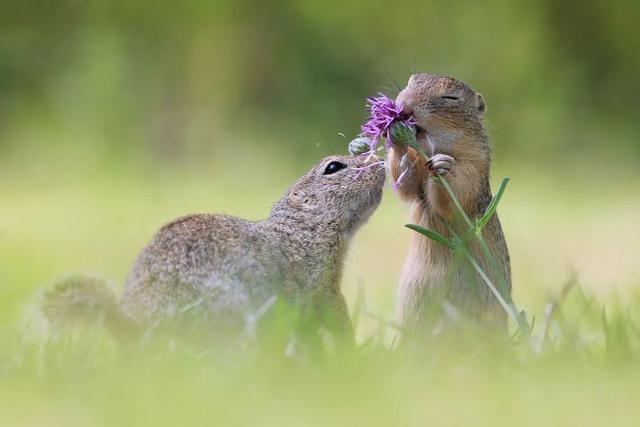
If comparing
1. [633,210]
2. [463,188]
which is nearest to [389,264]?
[633,210]

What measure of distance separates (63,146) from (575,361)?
8.11m

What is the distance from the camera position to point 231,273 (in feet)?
10.3

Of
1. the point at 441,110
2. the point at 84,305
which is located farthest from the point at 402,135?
the point at 84,305

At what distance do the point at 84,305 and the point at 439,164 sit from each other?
44.3 inches

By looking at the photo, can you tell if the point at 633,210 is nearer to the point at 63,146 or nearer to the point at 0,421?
the point at 63,146

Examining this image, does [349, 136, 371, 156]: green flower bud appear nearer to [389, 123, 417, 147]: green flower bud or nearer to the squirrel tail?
[389, 123, 417, 147]: green flower bud

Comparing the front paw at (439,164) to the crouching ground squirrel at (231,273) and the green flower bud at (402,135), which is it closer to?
the green flower bud at (402,135)

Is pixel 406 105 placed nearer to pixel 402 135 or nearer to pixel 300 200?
pixel 402 135

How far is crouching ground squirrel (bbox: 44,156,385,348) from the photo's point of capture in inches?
121

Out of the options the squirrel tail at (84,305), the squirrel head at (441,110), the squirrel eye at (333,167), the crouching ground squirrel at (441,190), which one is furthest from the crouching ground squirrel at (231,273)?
the squirrel head at (441,110)

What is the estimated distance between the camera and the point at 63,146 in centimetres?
996

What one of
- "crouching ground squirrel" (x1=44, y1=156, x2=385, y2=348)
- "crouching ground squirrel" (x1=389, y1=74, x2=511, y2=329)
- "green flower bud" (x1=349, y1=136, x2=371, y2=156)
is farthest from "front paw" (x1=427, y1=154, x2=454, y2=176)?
"crouching ground squirrel" (x1=44, y1=156, x2=385, y2=348)

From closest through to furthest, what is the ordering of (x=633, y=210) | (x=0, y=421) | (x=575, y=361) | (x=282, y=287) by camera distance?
(x=0, y=421)
(x=575, y=361)
(x=282, y=287)
(x=633, y=210)

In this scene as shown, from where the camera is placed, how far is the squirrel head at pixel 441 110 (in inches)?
135
